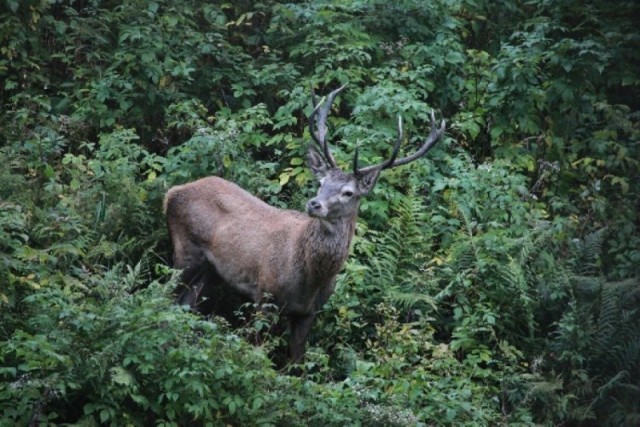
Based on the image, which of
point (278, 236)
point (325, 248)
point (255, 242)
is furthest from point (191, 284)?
point (325, 248)

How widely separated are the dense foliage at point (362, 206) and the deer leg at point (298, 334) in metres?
0.32

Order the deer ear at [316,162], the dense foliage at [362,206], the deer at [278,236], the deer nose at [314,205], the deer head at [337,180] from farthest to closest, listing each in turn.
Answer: the deer ear at [316,162] < the deer at [278,236] < the deer head at [337,180] < the deer nose at [314,205] < the dense foliage at [362,206]

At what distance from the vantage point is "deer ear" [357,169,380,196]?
9.95m

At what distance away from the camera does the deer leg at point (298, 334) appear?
32.2 feet

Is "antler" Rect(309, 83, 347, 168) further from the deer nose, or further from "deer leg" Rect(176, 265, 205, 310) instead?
"deer leg" Rect(176, 265, 205, 310)

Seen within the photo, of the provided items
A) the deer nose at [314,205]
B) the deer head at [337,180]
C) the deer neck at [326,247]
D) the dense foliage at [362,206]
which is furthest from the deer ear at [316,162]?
the dense foliage at [362,206]

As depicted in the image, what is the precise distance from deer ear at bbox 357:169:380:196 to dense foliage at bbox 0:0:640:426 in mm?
887

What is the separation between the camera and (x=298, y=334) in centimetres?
983

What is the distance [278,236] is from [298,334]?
3.08 feet

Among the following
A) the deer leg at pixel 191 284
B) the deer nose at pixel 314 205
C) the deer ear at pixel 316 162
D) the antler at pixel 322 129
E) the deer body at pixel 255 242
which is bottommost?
the deer leg at pixel 191 284

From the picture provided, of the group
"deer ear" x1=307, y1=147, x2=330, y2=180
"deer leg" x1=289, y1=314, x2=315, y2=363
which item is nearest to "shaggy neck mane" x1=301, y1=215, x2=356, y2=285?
"deer leg" x1=289, y1=314, x2=315, y2=363

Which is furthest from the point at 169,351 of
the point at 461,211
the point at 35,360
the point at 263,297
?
the point at 461,211

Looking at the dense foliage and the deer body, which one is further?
the deer body

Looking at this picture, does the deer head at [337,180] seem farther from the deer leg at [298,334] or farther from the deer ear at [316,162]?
the deer leg at [298,334]
